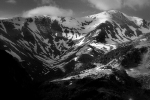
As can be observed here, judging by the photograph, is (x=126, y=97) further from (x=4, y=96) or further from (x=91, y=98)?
(x=4, y=96)

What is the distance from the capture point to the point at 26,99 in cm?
19238

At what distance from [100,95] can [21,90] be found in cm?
6633

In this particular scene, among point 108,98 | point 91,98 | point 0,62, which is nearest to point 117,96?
point 108,98

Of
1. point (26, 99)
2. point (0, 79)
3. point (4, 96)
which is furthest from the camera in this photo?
point (26, 99)

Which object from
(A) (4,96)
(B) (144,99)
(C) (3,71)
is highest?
(C) (3,71)

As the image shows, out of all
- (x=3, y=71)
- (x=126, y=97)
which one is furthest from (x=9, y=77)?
Answer: (x=126, y=97)

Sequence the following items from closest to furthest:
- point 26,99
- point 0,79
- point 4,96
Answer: point 4,96, point 0,79, point 26,99

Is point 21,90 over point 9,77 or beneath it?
beneath

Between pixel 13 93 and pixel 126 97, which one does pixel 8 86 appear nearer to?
pixel 13 93

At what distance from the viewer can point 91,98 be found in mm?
199250

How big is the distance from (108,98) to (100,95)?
1064cm

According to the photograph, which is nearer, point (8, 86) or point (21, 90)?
point (8, 86)

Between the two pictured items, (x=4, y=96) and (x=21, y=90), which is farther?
(x=21, y=90)

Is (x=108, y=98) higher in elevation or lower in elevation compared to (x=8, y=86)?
lower
